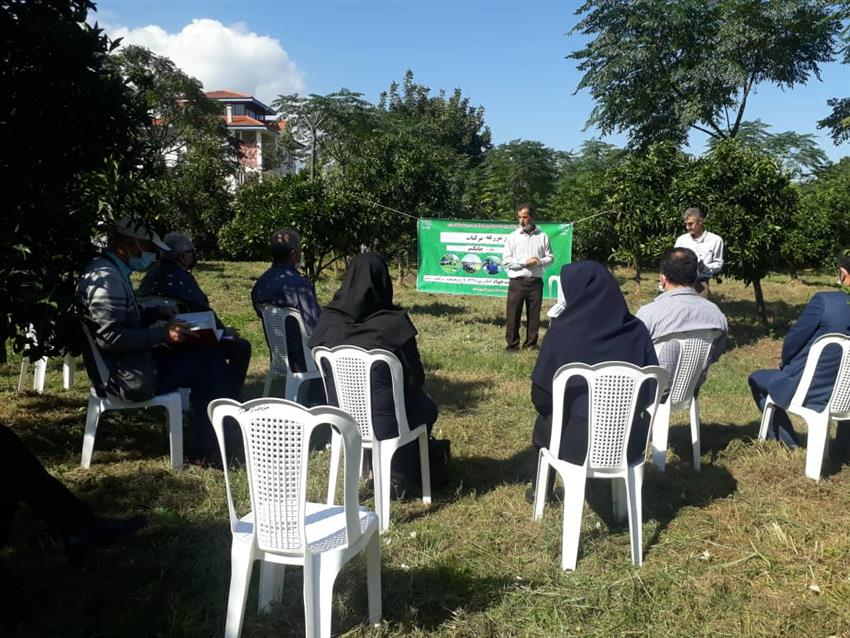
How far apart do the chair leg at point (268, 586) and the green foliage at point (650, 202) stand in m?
8.43

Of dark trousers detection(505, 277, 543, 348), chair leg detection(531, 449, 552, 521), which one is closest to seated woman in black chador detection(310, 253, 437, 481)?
chair leg detection(531, 449, 552, 521)

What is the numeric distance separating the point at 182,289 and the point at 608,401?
3.40 m

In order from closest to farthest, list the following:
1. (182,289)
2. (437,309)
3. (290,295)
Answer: (182,289) → (290,295) → (437,309)

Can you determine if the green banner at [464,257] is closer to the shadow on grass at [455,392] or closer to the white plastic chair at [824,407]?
the shadow on grass at [455,392]

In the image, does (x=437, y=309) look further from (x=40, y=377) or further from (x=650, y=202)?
(x=40, y=377)

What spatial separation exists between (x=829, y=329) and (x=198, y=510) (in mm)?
4172

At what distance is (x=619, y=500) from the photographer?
3859mm

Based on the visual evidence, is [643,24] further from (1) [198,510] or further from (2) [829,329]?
(1) [198,510]

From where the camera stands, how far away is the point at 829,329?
457 cm

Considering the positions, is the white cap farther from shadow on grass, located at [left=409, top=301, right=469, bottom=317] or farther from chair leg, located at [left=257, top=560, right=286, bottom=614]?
shadow on grass, located at [left=409, top=301, right=469, bottom=317]

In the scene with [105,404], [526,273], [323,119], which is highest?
[323,119]

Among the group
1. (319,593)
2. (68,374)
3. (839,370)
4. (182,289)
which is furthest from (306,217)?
(319,593)

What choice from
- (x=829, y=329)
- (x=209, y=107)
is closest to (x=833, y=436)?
(x=829, y=329)

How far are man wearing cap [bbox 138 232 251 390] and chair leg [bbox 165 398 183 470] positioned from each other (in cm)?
62
